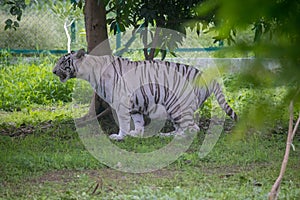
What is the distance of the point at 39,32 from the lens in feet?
39.3

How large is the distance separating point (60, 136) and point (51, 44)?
5.59 metres

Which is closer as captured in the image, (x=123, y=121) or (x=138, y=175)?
(x=138, y=175)

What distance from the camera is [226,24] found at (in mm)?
1172

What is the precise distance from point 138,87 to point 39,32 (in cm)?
563

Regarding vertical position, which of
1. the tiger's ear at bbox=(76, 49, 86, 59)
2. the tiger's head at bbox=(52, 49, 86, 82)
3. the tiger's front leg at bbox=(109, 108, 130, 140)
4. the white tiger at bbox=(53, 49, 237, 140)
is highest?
the tiger's ear at bbox=(76, 49, 86, 59)

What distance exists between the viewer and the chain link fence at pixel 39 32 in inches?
462

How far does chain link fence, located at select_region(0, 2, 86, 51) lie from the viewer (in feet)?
38.5

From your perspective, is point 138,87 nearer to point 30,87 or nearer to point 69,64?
point 69,64

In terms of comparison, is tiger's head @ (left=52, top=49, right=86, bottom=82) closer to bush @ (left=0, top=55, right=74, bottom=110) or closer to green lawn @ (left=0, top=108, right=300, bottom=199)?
green lawn @ (left=0, top=108, right=300, bottom=199)

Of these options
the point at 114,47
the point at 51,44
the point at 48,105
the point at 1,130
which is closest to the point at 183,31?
the point at 1,130

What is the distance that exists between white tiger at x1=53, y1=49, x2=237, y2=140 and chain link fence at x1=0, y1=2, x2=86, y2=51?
5020 mm

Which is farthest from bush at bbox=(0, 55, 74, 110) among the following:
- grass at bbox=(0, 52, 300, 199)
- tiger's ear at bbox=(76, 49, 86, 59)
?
tiger's ear at bbox=(76, 49, 86, 59)

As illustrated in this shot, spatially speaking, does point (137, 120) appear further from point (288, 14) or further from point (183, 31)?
point (288, 14)

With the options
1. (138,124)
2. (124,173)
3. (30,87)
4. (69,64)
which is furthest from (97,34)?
(30,87)
